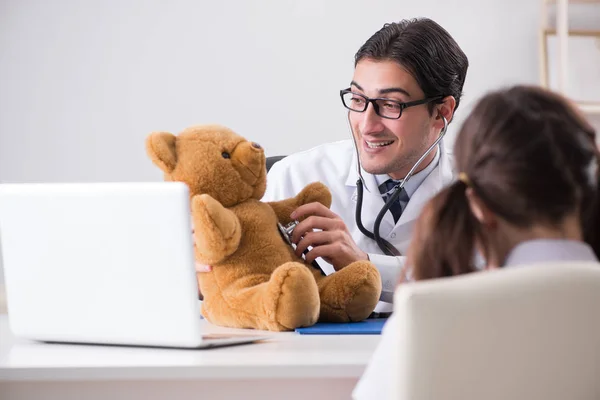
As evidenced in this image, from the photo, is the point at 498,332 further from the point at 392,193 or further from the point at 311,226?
the point at 392,193

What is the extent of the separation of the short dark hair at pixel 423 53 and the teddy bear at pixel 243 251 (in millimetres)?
698

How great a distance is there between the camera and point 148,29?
3.31m

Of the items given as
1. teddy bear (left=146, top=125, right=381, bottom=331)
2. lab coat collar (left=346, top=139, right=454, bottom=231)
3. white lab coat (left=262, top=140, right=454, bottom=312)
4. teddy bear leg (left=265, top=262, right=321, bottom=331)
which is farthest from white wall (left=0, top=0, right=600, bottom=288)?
teddy bear leg (left=265, top=262, right=321, bottom=331)

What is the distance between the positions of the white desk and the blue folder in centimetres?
17

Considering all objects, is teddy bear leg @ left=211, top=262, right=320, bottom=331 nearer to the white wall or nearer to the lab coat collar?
the lab coat collar

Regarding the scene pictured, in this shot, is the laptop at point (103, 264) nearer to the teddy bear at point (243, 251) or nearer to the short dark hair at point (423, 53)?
the teddy bear at point (243, 251)

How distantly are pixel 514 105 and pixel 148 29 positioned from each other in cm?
263

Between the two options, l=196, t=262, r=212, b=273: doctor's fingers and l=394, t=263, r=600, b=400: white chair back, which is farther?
l=196, t=262, r=212, b=273: doctor's fingers

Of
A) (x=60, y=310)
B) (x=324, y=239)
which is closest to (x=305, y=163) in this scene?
(x=324, y=239)

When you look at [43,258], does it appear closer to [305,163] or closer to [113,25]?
[305,163]

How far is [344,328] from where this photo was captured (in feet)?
4.21

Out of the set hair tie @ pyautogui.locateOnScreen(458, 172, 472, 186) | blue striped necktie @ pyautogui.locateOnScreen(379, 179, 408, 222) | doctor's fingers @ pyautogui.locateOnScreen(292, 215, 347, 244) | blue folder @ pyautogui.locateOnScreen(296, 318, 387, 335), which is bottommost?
blue folder @ pyautogui.locateOnScreen(296, 318, 387, 335)

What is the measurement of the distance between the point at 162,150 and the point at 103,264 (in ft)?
0.72

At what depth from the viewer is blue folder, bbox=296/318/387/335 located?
49.2 inches
